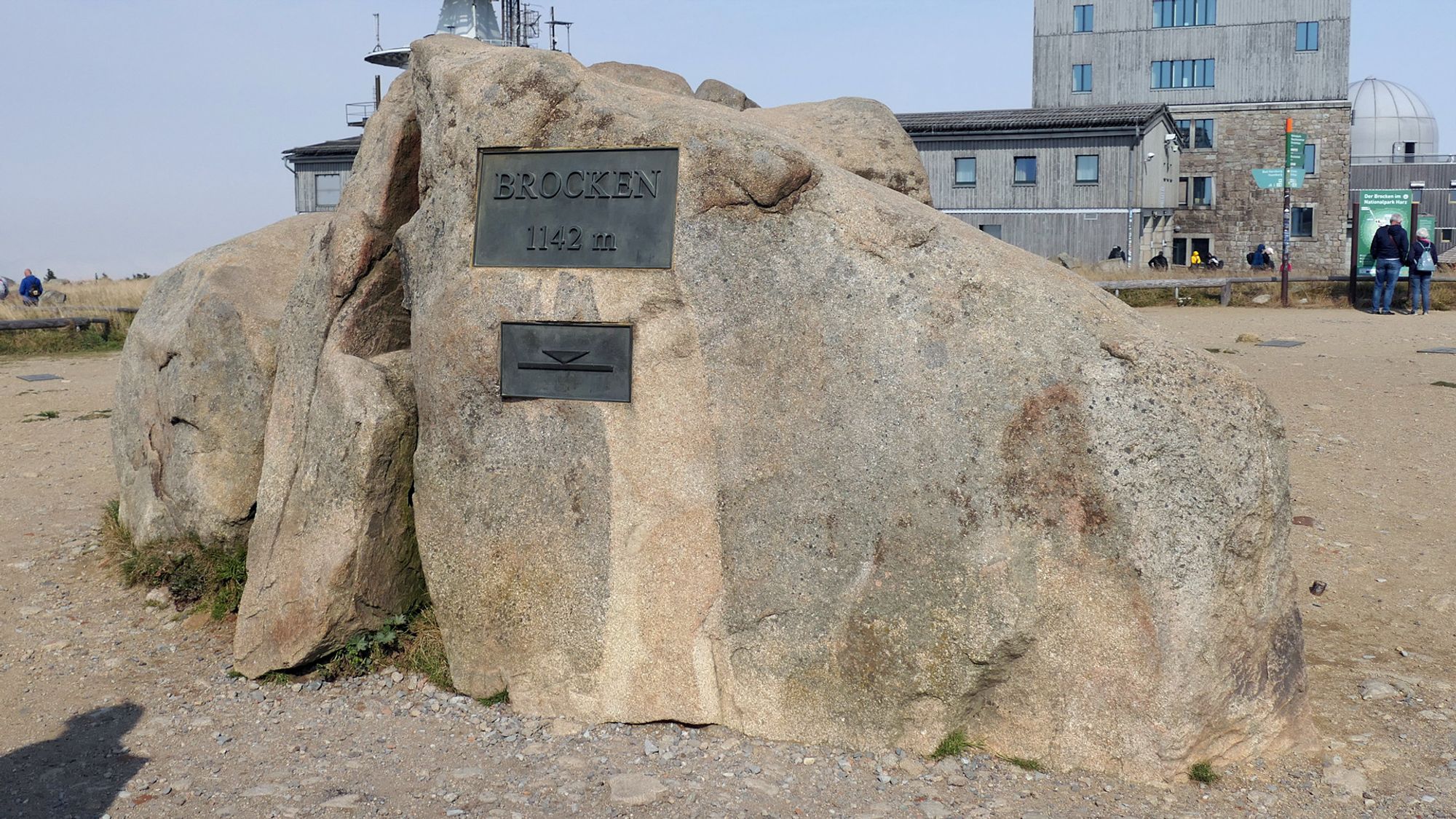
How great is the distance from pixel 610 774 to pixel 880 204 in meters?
2.38

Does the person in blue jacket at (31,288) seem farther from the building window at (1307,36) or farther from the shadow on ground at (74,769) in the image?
the building window at (1307,36)

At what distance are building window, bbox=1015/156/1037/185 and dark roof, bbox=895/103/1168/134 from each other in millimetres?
971

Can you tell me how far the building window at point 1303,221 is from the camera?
150ft

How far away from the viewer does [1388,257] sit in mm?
18000

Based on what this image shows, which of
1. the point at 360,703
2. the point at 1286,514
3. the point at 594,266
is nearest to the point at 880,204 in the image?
the point at 594,266

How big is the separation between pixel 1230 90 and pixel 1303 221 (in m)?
5.91

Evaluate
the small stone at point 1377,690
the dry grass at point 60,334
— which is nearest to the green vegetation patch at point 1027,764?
the small stone at point 1377,690

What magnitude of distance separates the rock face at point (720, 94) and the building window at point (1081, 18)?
139 feet

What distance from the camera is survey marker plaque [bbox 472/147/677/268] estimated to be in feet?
15.4

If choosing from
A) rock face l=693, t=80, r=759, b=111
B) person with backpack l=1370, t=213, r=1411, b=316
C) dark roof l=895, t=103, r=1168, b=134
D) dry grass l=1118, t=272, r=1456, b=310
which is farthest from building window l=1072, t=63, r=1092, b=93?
rock face l=693, t=80, r=759, b=111

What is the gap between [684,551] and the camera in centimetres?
461

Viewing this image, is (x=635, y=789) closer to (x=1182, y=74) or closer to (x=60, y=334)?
(x=60, y=334)

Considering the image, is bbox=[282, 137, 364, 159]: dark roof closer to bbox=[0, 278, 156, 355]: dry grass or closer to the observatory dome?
bbox=[0, 278, 156, 355]: dry grass

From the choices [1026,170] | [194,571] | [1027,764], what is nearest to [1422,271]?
[1027,764]
